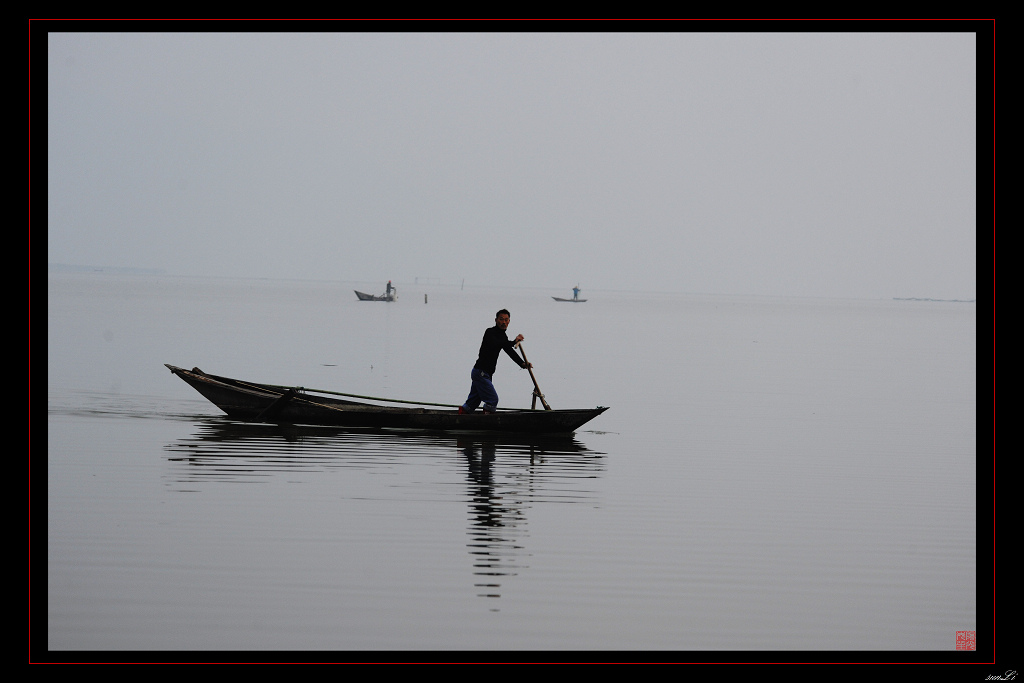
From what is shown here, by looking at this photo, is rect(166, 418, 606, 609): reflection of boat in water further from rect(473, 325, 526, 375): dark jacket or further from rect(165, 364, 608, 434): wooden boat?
rect(473, 325, 526, 375): dark jacket

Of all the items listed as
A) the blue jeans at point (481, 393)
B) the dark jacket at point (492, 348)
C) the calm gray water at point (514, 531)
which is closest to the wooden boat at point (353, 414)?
the blue jeans at point (481, 393)

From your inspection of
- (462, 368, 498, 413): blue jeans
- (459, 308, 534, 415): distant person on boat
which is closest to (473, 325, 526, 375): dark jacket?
(459, 308, 534, 415): distant person on boat

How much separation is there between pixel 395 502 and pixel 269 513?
1.40 m

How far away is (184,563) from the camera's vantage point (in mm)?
9125

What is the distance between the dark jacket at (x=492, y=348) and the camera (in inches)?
609

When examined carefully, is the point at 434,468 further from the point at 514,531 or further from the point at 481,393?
the point at 514,531

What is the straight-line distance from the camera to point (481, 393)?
633 inches

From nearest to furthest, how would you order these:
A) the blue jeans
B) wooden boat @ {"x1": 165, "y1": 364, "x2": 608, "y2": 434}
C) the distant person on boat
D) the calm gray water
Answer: the calm gray water → the distant person on boat → the blue jeans → wooden boat @ {"x1": 165, "y1": 364, "x2": 608, "y2": 434}

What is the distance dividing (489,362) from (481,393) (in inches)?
24.2

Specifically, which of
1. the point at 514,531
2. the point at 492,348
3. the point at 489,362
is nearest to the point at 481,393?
the point at 489,362

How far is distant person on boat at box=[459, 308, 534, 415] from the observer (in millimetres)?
15438

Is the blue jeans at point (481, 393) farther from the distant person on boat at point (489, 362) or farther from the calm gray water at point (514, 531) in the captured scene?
the calm gray water at point (514, 531)
